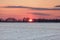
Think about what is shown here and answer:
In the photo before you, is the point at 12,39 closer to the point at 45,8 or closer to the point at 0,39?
the point at 0,39

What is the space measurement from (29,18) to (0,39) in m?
4.23

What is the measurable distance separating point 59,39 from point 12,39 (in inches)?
36.1

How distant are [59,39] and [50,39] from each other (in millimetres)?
203

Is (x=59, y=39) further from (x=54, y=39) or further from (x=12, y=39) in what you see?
(x=12, y=39)

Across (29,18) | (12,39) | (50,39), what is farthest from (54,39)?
(29,18)

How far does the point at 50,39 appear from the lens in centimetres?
495

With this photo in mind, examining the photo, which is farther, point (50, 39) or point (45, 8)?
point (45, 8)

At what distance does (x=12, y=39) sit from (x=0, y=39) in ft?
0.83

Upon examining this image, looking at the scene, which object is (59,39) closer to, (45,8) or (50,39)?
(50,39)

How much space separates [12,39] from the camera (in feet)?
16.6

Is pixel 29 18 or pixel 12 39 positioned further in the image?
pixel 29 18

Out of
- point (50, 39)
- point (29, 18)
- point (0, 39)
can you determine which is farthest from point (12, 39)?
point (29, 18)

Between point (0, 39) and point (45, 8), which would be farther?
point (45, 8)

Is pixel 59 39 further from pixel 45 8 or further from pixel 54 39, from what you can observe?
pixel 45 8
